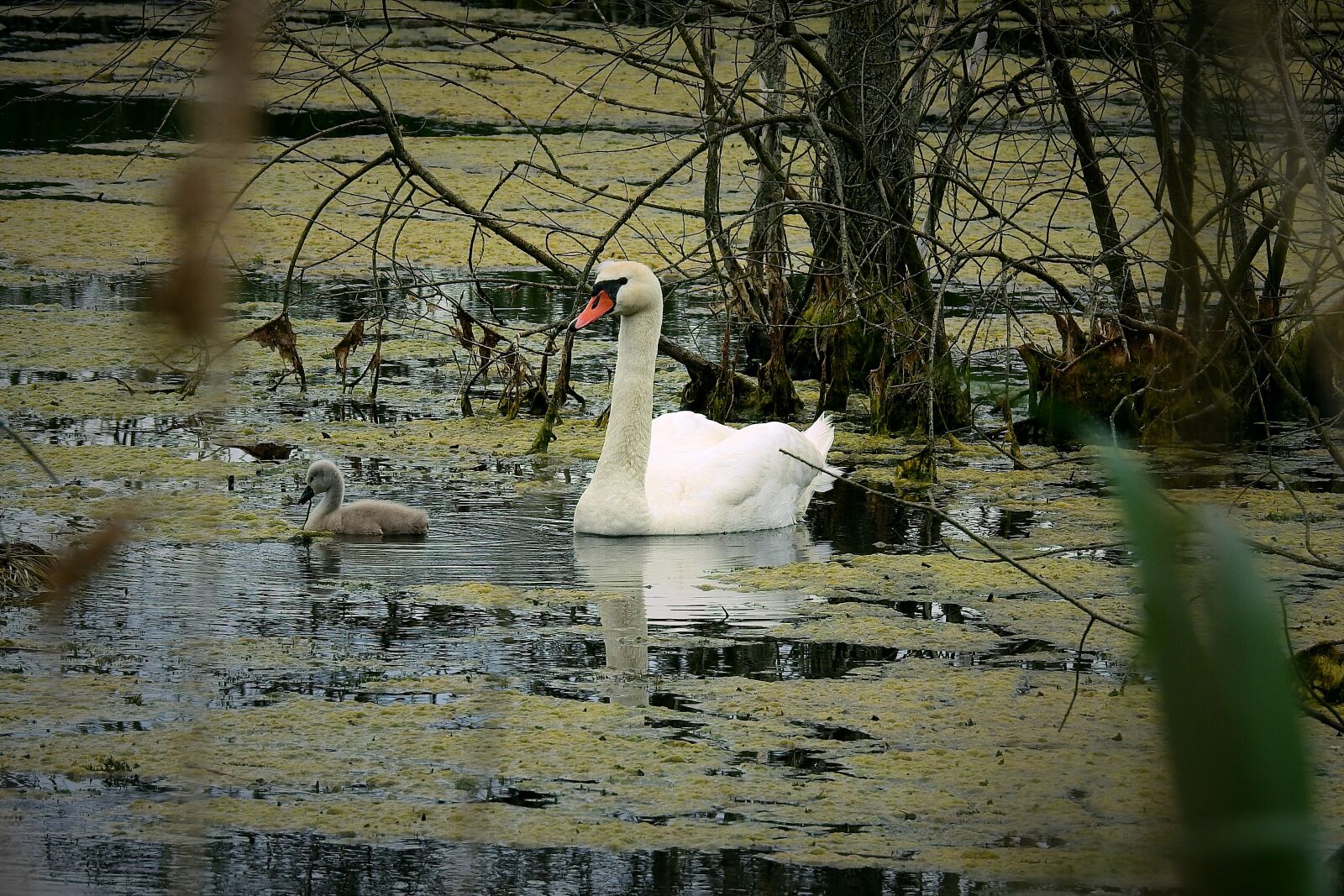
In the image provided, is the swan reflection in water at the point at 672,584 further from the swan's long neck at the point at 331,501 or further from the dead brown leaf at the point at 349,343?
the dead brown leaf at the point at 349,343

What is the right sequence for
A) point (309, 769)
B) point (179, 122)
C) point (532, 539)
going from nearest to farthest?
1. point (309, 769)
2. point (532, 539)
3. point (179, 122)

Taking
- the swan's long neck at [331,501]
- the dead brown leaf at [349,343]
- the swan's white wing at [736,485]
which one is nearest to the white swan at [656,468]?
the swan's white wing at [736,485]

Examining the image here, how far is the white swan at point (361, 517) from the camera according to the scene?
20.4 feet

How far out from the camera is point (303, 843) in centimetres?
337

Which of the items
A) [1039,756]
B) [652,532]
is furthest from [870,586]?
[1039,756]

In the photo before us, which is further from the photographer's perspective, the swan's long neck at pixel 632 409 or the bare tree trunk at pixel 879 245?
the bare tree trunk at pixel 879 245

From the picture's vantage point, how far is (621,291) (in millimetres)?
6906

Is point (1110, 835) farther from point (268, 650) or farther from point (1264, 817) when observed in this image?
point (1264, 817)

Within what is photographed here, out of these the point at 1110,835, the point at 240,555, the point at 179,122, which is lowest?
the point at 1110,835

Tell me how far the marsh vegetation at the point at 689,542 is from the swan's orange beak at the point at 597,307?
76 cm

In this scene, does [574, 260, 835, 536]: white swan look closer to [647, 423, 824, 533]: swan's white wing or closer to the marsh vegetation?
[647, 423, 824, 533]: swan's white wing

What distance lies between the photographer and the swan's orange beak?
6.93 meters

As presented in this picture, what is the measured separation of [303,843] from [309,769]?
0.42 meters

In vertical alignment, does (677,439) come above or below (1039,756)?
above
